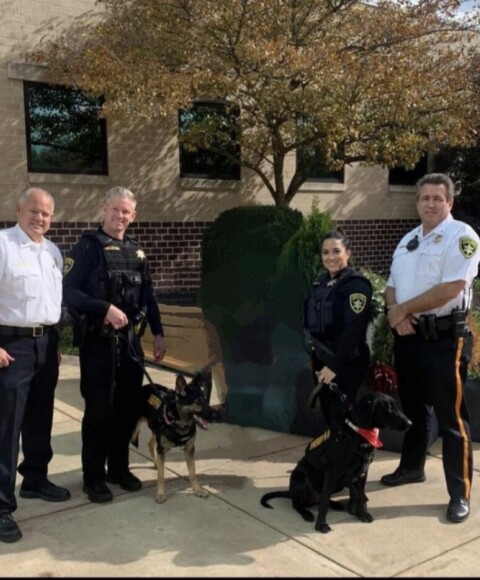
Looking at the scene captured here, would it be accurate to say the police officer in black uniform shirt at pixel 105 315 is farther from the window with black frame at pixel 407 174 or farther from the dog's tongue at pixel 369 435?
the window with black frame at pixel 407 174

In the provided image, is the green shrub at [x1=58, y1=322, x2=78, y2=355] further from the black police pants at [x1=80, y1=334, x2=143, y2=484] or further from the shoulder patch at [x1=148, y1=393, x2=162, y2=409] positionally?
the shoulder patch at [x1=148, y1=393, x2=162, y2=409]

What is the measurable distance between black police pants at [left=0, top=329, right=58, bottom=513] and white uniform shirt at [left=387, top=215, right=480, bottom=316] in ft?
7.31

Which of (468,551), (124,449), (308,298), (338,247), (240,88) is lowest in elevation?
(468,551)

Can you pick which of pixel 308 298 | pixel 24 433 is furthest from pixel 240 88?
pixel 24 433

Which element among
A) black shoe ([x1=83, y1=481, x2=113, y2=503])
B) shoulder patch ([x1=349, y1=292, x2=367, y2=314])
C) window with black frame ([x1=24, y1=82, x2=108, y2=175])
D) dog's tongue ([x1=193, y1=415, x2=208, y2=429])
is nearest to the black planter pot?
shoulder patch ([x1=349, y1=292, x2=367, y2=314])

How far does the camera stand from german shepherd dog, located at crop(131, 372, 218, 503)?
3.76 meters

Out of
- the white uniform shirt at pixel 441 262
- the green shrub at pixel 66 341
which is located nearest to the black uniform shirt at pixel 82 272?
the white uniform shirt at pixel 441 262

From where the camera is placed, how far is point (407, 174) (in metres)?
15.0

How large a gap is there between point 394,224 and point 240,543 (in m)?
12.2

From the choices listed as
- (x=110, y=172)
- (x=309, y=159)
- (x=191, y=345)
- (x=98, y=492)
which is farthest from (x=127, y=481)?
(x=309, y=159)

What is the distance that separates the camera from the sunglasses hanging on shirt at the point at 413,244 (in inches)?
150

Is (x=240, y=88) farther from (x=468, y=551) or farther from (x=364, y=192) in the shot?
(x=468, y=551)

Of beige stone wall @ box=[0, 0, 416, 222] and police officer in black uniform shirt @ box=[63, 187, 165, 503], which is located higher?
beige stone wall @ box=[0, 0, 416, 222]

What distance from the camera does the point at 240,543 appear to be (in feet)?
10.9
